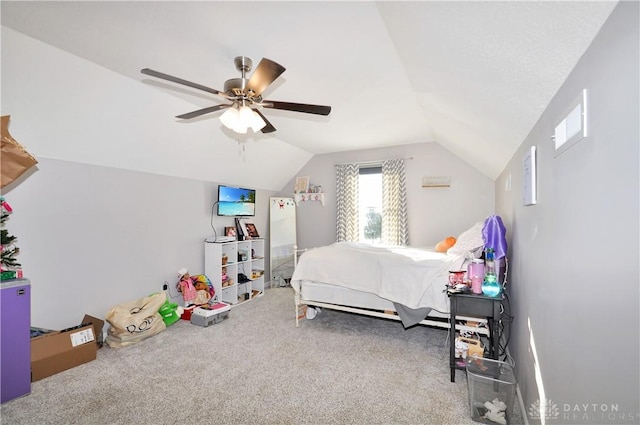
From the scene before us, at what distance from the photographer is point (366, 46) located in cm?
200

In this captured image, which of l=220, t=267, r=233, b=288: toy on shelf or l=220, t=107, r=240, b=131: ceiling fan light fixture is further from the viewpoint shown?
l=220, t=267, r=233, b=288: toy on shelf

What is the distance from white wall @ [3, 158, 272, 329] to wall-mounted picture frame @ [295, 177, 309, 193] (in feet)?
6.95

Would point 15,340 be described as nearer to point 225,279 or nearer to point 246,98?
point 225,279

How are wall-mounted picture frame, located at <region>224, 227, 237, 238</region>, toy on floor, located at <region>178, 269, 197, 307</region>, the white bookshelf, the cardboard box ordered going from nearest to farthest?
the cardboard box → toy on floor, located at <region>178, 269, 197, 307</region> → the white bookshelf → wall-mounted picture frame, located at <region>224, 227, 237, 238</region>

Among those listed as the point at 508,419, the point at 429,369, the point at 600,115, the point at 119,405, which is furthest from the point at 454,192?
the point at 119,405

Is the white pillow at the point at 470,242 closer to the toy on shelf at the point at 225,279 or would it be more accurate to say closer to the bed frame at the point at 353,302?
the bed frame at the point at 353,302

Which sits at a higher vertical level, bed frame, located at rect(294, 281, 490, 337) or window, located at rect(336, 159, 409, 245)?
window, located at rect(336, 159, 409, 245)

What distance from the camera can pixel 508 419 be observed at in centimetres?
177

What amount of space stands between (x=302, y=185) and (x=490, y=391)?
15.0ft

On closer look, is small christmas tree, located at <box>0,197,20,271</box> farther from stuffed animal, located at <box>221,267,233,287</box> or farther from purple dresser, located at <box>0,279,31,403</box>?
stuffed animal, located at <box>221,267,233,287</box>

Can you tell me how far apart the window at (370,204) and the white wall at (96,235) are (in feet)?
9.48

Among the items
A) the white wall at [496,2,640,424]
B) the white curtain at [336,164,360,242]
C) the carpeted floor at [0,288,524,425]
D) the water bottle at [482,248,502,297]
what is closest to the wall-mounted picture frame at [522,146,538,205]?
the white wall at [496,2,640,424]

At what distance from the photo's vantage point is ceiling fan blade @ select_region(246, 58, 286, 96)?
170cm

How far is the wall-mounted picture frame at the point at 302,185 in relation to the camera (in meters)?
5.76
